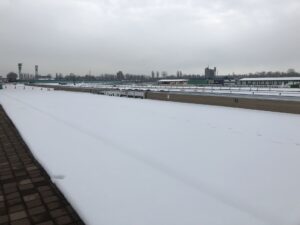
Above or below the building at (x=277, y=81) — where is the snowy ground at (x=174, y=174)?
below

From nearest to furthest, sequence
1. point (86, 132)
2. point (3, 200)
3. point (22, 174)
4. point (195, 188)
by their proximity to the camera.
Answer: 1. point (3, 200)
2. point (195, 188)
3. point (22, 174)
4. point (86, 132)

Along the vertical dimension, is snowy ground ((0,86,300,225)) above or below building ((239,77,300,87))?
below

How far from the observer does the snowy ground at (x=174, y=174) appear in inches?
158

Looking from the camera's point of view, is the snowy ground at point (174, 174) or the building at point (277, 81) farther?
the building at point (277, 81)

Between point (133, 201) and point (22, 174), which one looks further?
point (22, 174)

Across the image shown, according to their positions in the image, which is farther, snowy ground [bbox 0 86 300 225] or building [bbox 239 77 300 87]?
building [bbox 239 77 300 87]

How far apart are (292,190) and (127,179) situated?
318 cm

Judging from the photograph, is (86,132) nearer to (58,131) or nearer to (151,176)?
(58,131)

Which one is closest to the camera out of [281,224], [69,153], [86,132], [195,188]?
[281,224]

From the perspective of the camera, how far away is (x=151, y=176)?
214 inches

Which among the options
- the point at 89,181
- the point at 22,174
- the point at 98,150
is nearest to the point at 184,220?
the point at 89,181

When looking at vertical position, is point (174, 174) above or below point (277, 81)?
below

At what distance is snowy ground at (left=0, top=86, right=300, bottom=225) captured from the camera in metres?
4.02

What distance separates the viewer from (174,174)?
5.61m
